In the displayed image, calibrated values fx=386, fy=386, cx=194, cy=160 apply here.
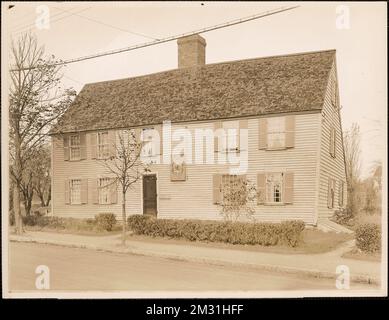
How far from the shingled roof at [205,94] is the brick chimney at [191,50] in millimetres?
240

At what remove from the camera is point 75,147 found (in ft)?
29.1

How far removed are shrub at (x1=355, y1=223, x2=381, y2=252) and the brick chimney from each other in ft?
15.4

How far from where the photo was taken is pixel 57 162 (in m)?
8.91

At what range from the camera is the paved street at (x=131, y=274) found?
285 inches

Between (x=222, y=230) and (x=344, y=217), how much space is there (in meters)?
2.52

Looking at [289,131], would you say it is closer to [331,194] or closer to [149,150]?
[331,194]

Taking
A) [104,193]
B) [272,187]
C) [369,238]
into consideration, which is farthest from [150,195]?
[369,238]

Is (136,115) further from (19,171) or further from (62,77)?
(19,171)

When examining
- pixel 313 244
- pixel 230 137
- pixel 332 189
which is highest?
pixel 230 137

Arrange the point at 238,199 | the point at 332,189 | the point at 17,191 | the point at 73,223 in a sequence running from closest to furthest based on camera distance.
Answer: the point at 332,189 < the point at 238,199 < the point at 17,191 < the point at 73,223

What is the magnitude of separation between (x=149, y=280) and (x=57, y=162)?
354 cm

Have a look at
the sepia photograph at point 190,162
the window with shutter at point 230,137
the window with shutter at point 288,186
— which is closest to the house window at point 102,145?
the sepia photograph at point 190,162

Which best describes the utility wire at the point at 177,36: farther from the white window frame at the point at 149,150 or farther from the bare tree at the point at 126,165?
the white window frame at the point at 149,150

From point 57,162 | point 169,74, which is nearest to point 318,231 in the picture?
point 169,74
